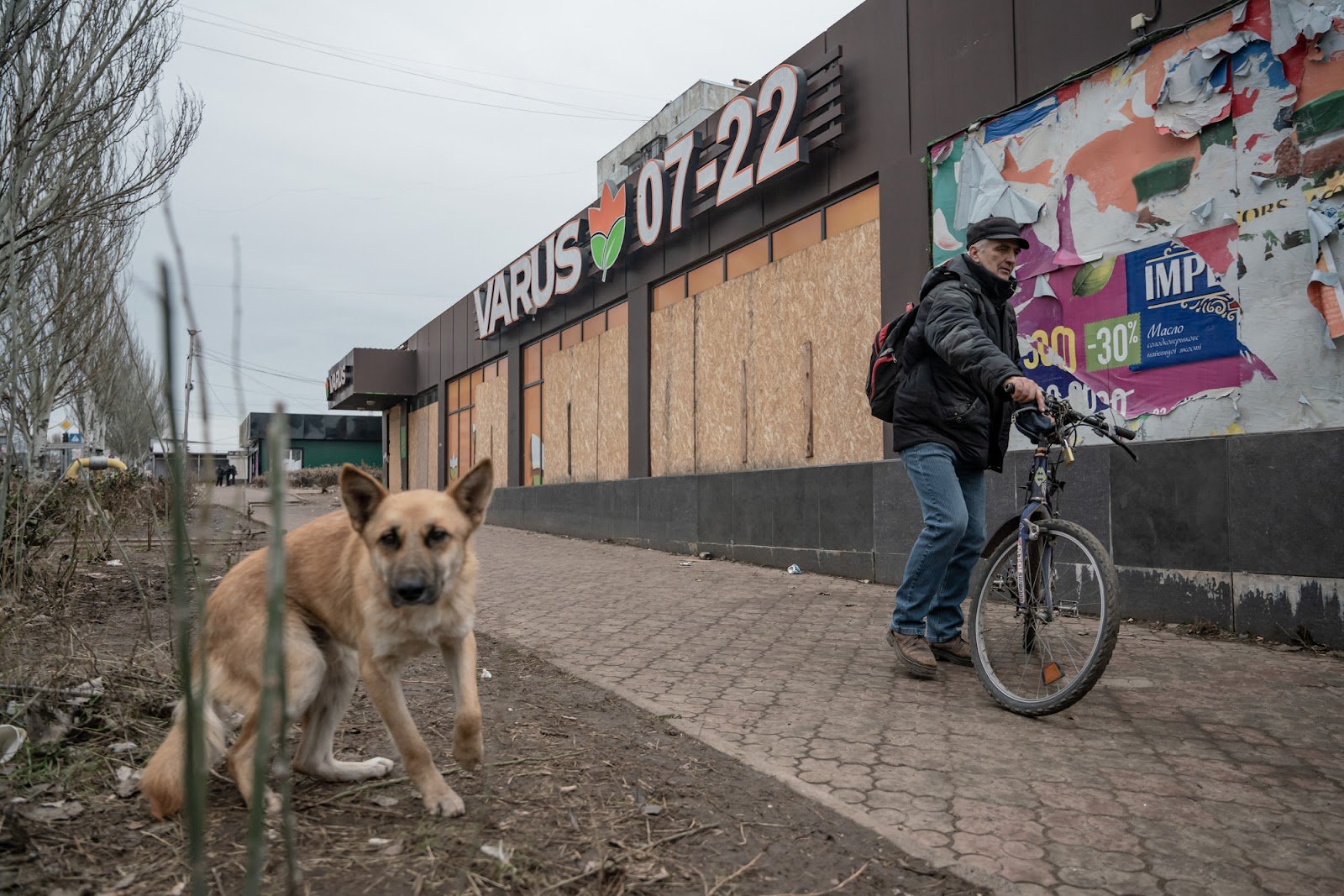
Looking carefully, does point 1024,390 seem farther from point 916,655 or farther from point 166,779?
point 166,779

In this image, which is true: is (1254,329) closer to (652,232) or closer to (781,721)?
(781,721)

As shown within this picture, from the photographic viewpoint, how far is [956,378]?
4621 millimetres

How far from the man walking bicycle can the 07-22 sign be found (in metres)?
5.87

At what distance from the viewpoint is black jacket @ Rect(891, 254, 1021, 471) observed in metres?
4.45

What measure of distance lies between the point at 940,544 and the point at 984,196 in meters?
4.86

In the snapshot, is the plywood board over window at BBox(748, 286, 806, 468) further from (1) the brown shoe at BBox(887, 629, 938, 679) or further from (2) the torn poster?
(1) the brown shoe at BBox(887, 629, 938, 679)

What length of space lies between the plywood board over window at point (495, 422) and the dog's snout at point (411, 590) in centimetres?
1781

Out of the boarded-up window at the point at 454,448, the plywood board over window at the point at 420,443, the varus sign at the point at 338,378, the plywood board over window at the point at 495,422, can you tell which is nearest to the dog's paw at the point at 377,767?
the plywood board over window at the point at 495,422

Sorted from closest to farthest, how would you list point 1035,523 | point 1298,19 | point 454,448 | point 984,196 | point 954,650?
point 1035,523 → point 954,650 → point 1298,19 → point 984,196 → point 454,448

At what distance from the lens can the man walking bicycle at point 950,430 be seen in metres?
4.43

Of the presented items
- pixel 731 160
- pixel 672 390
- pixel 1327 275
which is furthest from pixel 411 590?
pixel 672 390

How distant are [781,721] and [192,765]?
3208 mm

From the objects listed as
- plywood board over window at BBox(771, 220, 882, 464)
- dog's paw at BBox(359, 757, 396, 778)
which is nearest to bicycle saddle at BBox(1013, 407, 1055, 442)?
dog's paw at BBox(359, 757, 396, 778)

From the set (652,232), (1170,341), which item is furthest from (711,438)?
(1170,341)
